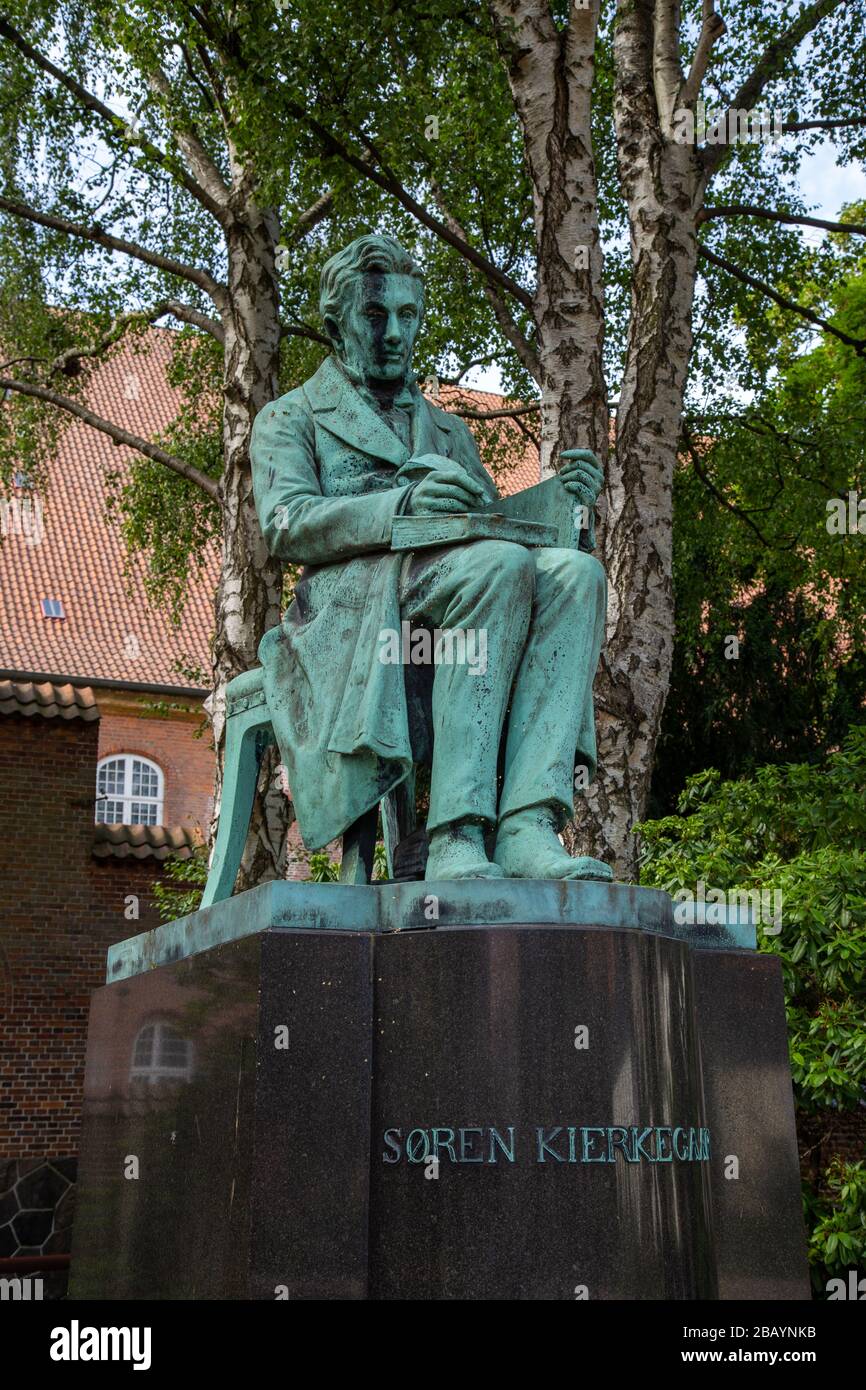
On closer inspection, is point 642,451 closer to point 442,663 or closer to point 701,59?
point 701,59

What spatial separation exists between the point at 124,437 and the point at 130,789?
13937 millimetres

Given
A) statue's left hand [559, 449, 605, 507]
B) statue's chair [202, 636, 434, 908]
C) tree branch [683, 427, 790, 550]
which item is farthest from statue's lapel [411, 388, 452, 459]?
tree branch [683, 427, 790, 550]

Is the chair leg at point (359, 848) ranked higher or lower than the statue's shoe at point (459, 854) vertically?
higher

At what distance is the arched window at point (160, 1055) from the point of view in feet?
12.4

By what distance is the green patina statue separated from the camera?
3.91 m

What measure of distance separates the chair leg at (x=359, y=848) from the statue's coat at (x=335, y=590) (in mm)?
85

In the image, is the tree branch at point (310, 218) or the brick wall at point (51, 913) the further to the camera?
the brick wall at point (51, 913)

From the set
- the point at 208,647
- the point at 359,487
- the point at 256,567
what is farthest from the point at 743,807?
the point at 208,647

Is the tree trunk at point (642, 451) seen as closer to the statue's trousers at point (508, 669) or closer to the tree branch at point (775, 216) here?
the tree branch at point (775, 216)

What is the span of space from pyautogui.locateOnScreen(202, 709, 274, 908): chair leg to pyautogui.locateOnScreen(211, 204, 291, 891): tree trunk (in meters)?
5.19

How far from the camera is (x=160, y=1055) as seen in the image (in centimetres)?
396

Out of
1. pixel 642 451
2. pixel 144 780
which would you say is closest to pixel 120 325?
pixel 642 451

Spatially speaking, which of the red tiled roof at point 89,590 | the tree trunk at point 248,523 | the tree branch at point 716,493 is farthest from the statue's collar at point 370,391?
the red tiled roof at point 89,590
